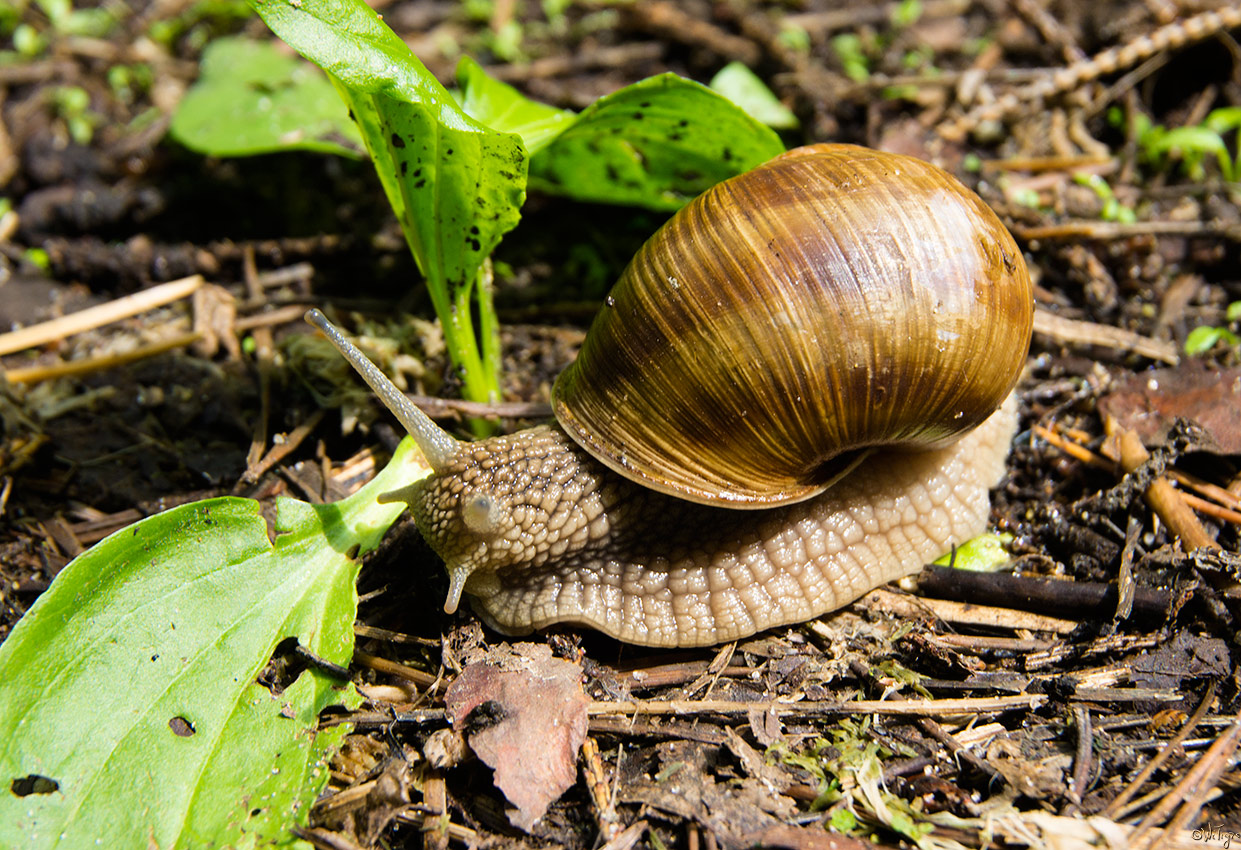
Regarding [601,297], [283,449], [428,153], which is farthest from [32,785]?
[601,297]

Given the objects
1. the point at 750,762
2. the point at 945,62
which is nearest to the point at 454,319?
the point at 750,762

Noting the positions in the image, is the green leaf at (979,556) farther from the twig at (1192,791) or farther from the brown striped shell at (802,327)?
the twig at (1192,791)

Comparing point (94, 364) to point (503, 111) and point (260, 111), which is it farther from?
point (503, 111)

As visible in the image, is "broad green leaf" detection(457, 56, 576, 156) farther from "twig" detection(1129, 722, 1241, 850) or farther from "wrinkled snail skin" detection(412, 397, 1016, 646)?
"twig" detection(1129, 722, 1241, 850)

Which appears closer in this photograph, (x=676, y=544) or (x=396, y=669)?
(x=396, y=669)

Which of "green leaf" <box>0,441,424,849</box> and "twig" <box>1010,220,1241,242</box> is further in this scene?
"twig" <box>1010,220,1241,242</box>

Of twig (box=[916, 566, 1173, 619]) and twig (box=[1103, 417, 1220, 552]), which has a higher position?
twig (box=[1103, 417, 1220, 552])

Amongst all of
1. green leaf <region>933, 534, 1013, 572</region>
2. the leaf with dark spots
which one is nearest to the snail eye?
the leaf with dark spots

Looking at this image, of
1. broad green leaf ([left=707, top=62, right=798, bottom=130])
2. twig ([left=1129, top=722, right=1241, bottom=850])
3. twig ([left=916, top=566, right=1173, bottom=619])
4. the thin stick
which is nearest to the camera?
twig ([left=1129, top=722, right=1241, bottom=850])
